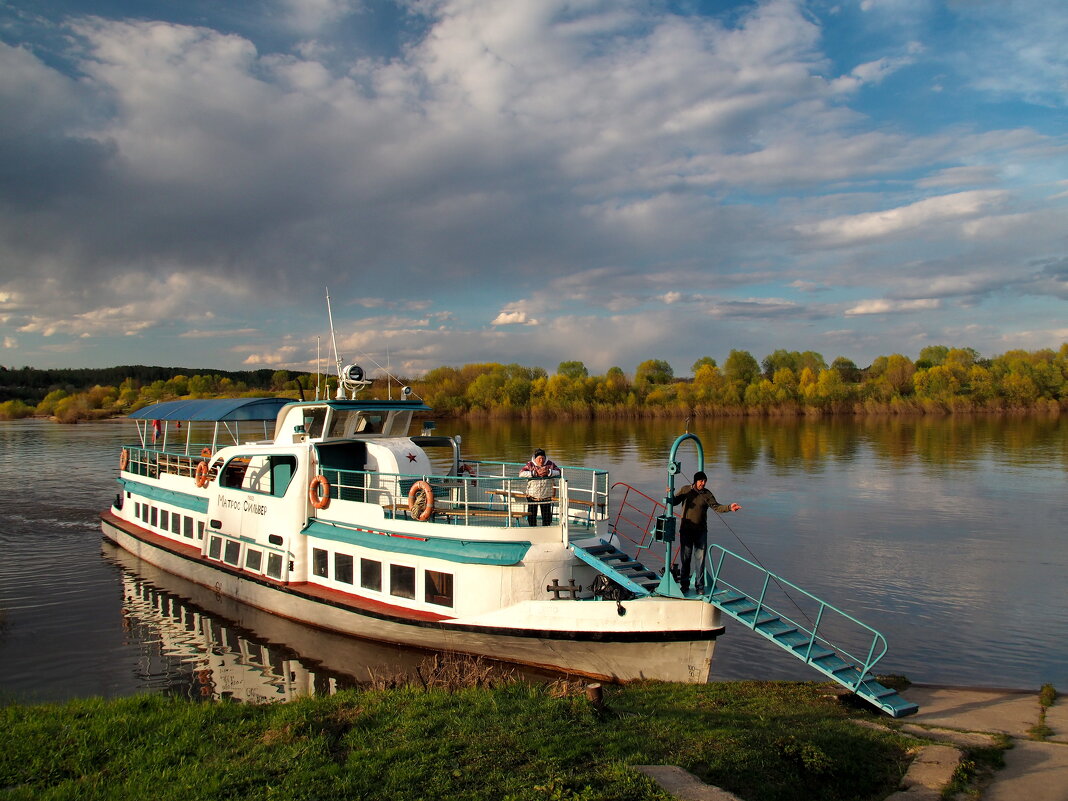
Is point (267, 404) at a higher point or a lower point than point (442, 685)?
higher

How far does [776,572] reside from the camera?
70.6 ft

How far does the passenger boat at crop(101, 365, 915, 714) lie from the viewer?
1223 cm

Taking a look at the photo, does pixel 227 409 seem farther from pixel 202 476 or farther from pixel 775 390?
pixel 775 390

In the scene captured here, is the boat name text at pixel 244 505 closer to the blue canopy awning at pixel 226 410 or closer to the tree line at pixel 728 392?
the blue canopy awning at pixel 226 410

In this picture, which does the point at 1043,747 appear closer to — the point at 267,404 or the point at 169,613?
the point at 169,613

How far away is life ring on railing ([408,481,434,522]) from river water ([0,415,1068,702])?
2.90 metres

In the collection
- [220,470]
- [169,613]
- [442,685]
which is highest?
[220,470]

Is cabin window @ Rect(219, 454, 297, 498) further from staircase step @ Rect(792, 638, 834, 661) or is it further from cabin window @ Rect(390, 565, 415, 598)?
staircase step @ Rect(792, 638, 834, 661)

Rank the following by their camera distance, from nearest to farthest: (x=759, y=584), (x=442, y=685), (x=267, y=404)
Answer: (x=442, y=685), (x=759, y=584), (x=267, y=404)

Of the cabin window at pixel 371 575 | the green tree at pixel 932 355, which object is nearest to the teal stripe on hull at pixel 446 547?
the cabin window at pixel 371 575

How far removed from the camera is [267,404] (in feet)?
72.5

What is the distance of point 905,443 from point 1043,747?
179 ft

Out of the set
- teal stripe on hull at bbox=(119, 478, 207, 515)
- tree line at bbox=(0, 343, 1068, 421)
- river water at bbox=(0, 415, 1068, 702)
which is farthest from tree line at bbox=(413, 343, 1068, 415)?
teal stripe on hull at bbox=(119, 478, 207, 515)

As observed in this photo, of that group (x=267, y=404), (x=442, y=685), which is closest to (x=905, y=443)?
(x=267, y=404)
